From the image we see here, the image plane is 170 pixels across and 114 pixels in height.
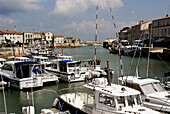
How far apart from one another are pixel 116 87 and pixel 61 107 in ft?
13.9

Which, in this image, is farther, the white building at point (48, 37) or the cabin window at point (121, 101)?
the white building at point (48, 37)

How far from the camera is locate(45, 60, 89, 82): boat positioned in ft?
87.7

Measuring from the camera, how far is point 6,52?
70.7 meters

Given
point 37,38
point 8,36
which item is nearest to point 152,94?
point 8,36

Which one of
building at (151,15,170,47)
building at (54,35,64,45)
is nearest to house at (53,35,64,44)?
building at (54,35,64,45)

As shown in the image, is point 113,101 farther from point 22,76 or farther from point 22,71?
point 22,71

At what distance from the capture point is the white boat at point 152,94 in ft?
43.0

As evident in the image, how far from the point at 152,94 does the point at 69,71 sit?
15282 mm

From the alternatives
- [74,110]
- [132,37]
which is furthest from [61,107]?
[132,37]

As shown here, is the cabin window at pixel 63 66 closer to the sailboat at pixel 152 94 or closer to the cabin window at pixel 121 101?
the sailboat at pixel 152 94

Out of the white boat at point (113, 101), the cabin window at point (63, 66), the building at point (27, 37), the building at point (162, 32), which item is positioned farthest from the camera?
the building at point (27, 37)

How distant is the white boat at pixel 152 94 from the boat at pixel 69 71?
37.3ft

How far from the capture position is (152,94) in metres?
→ 14.4

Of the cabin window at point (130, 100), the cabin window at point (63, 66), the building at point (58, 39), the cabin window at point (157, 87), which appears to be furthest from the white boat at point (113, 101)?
the building at point (58, 39)
